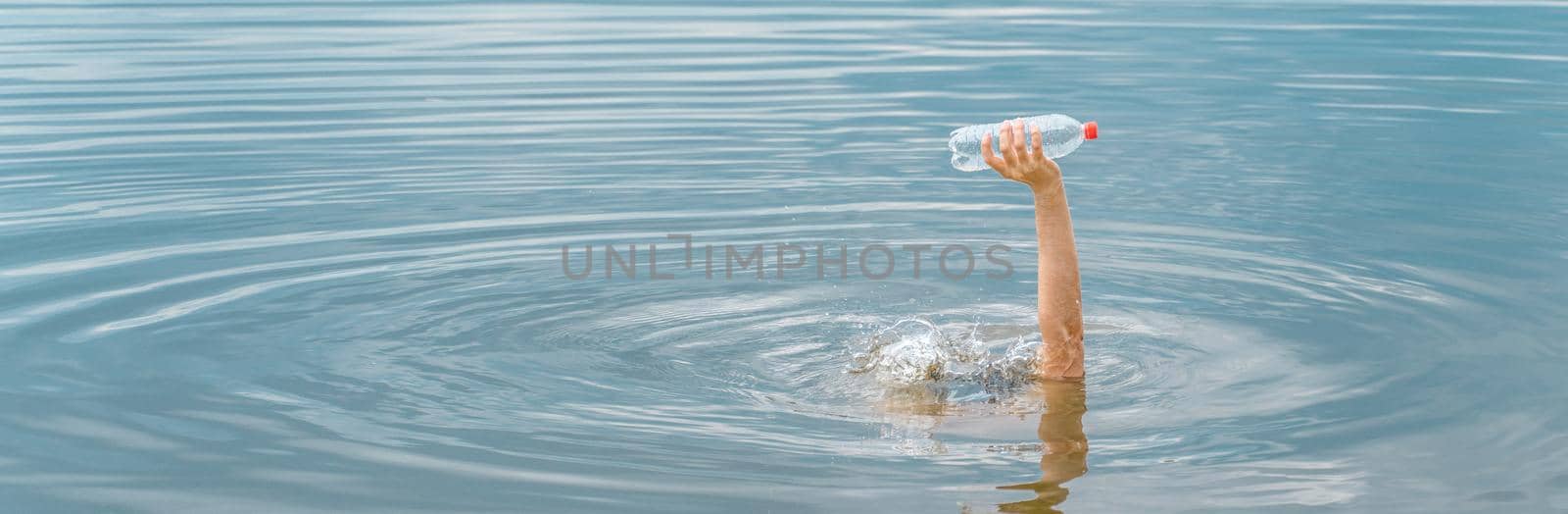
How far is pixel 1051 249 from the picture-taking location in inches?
265

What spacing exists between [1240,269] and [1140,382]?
2410 mm

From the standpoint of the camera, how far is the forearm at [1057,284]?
260 inches

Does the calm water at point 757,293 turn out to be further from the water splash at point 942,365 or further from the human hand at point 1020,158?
the human hand at point 1020,158

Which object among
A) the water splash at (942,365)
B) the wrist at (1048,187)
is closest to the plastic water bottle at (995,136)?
the water splash at (942,365)

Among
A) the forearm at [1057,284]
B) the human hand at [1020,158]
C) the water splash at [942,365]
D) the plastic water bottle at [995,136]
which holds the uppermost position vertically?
the plastic water bottle at [995,136]

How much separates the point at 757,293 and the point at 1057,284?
2878 mm

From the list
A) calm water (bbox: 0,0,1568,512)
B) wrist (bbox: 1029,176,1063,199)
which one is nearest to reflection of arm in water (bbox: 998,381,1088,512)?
calm water (bbox: 0,0,1568,512)

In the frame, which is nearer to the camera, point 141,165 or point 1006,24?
point 141,165

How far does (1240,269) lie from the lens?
9.70m

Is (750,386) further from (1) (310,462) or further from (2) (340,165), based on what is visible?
(2) (340,165)

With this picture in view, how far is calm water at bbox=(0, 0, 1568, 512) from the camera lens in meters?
6.42

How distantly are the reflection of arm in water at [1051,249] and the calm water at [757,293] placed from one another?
0.22 meters

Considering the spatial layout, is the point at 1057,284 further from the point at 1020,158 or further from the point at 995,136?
the point at 995,136

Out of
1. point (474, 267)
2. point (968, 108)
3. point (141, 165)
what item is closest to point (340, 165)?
point (141, 165)
